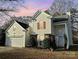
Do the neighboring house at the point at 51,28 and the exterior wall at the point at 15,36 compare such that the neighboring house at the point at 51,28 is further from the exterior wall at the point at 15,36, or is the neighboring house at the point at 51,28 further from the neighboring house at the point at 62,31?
the exterior wall at the point at 15,36

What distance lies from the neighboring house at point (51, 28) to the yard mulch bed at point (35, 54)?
0.08 m

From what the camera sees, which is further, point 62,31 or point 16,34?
point 16,34

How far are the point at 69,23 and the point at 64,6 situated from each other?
18 centimetres

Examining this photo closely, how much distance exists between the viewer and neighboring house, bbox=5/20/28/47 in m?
2.31

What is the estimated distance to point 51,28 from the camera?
225 centimetres

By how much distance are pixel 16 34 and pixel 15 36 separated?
0.02 metres

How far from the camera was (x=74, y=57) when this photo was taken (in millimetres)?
2174

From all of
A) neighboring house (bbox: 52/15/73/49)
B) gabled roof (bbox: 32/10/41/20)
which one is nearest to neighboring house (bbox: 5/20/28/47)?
gabled roof (bbox: 32/10/41/20)

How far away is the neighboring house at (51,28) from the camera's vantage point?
223 centimetres

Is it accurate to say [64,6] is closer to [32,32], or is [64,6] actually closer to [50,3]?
[50,3]

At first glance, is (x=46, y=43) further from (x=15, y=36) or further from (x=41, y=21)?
(x=15, y=36)

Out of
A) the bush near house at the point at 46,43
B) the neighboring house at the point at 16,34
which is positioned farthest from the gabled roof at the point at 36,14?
the bush near house at the point at 46,43

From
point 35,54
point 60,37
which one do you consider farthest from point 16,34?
point 60,37

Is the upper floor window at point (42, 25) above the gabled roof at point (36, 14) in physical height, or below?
below
